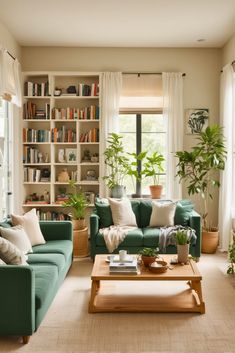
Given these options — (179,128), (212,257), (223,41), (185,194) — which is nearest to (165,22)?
(223,41)

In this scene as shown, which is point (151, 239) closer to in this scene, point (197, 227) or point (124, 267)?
point (197, 227)

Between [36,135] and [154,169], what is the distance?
2026 millimetres

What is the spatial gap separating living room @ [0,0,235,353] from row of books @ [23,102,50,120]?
69mm

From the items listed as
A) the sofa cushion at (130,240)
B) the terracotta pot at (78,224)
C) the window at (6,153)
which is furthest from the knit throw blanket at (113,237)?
the window at (6,153)

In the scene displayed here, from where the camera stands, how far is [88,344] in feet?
9.71

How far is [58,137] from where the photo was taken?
6.22 metres

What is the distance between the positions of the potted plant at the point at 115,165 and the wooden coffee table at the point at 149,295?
2.03 metres

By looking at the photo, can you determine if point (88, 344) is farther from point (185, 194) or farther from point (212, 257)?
point (185, 194)

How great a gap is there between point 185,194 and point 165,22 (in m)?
2.73

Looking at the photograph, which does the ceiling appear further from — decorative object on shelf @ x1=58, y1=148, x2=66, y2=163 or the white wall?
decorative object on shelf @ x1=58, y1=148, x2=66, y2=163

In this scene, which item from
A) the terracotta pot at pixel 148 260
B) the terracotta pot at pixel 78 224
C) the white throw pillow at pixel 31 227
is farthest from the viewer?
the terracotta pot at pixel 78 224

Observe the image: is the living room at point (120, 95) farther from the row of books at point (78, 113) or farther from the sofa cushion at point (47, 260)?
the sofa cushion at point (47, 260)

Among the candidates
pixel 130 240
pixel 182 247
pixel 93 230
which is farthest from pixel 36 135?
pixel 182 247

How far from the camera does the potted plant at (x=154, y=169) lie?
5.98 m
